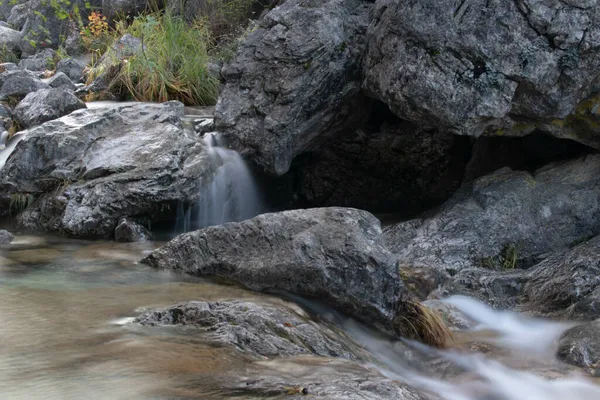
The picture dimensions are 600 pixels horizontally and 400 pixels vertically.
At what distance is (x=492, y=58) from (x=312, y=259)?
2776mm

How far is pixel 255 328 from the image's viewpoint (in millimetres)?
3402

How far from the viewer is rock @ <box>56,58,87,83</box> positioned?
12.0m


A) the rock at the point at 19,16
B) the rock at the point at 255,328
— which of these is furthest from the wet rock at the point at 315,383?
the rock at the point at 19,16

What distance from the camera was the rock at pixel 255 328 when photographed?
10.7ft

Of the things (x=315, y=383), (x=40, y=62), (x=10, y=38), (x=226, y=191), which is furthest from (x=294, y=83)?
(x=10, y=38)

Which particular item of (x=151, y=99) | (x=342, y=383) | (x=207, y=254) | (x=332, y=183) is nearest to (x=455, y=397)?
(x=342, y=383)

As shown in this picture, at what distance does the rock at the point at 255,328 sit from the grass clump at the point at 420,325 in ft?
1.93

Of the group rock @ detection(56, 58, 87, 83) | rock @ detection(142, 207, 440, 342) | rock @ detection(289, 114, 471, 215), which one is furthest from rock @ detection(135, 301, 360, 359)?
rock @ detection(56, 58, 87, 83)

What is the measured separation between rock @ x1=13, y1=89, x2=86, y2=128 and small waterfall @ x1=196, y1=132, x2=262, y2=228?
215 cm

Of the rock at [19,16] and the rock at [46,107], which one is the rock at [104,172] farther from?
the rock at [19,16]

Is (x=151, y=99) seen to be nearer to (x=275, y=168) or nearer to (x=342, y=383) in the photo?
(x=275, y=168)

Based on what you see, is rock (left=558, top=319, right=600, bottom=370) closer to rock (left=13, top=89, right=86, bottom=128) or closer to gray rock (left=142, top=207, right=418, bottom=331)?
gray rock (left=142, top=207, right=418, bottom=331)

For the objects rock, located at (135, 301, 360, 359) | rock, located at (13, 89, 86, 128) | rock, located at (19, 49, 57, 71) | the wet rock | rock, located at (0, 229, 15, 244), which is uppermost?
rock, located at (19, 49, 57, 71)

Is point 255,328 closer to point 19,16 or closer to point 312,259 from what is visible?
point 312,259
